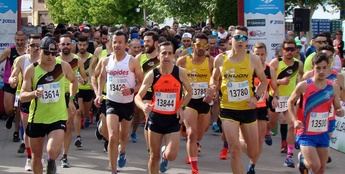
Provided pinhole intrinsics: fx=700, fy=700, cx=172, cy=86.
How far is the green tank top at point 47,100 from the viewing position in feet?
26.8

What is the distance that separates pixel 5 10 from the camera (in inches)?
622

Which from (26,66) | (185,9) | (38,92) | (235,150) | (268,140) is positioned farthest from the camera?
(185,9)

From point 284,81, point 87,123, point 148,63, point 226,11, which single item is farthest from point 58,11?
point 284,81

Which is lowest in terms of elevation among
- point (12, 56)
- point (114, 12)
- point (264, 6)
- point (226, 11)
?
point (12, 56)

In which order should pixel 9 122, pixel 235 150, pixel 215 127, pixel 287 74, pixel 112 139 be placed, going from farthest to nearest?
pixel 215 127, pixel 9 122, pixel 287 74, pixel 112 139, pixel 235 150

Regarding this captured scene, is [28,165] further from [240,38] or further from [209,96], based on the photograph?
[240,38]

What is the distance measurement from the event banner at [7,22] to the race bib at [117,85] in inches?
269

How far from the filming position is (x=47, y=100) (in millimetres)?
8195

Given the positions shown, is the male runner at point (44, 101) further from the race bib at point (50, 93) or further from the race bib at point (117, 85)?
the race bib at point (117, 85)

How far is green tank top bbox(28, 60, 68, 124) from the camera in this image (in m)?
8.17

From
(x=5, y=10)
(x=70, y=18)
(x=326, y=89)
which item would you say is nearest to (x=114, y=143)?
(x=326, y=89)

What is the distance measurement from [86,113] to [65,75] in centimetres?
561

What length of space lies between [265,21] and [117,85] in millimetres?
5810


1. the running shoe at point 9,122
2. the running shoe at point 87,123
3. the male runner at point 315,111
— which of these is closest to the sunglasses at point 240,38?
the male runner at point 315,111
